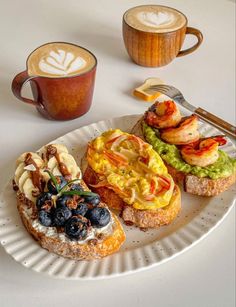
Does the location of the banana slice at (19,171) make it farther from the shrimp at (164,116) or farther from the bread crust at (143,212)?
the shrimp at (164,116)

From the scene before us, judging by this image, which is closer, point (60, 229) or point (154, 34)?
point (60, 229)

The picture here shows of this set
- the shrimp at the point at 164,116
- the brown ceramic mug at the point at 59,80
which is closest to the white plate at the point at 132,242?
the shrimp at the point at 164,116

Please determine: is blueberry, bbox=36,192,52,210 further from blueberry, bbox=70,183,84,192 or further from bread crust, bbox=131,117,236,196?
bread crust, bbox=131,117,236,196

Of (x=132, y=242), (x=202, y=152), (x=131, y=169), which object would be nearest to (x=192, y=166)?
(x=202, y=152)

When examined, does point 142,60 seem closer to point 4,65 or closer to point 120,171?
point 4,65

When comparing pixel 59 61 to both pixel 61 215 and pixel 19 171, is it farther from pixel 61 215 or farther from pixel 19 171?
pixel 61 215

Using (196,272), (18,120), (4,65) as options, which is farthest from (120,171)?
(4,65)

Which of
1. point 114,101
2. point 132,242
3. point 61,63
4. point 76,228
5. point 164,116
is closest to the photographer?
point 76,228
